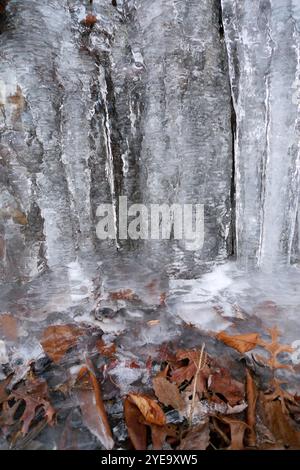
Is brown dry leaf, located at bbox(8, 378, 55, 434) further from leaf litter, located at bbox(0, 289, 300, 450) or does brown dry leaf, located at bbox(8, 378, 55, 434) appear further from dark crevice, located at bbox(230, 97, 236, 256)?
dark crevice, located at bbox(230, 97, 236, 256)

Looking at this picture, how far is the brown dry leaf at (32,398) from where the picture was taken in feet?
3.86

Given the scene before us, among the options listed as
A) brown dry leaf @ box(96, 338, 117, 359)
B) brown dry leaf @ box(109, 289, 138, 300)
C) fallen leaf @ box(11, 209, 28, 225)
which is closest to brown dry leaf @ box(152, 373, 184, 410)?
brown dry leaf @ box(96, 338, 117, 359)

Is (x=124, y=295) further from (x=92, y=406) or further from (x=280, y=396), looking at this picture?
(x=280, y=396)

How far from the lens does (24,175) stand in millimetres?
1774

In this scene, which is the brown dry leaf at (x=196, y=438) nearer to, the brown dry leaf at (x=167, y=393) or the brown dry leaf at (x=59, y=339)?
the brown dry leaf at (x=167, y=393)

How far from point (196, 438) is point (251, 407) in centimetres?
23

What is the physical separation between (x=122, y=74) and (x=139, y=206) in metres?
0.72

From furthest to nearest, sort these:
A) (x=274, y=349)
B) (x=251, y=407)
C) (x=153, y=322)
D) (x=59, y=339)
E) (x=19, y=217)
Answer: (x=19, y=217) < (x=153, y=322) < (x=59, y=339) < (x=274, y=349) < (x=251, y=407)

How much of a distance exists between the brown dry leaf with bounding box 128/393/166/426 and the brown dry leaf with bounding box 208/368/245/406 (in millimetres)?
222

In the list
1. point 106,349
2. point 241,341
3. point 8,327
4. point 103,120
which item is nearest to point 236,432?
point 241,341

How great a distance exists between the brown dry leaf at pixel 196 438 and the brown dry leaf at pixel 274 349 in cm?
40

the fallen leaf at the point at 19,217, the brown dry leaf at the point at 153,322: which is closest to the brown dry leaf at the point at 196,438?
the brown dry leaf at the point at 153,322

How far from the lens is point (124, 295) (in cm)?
186
